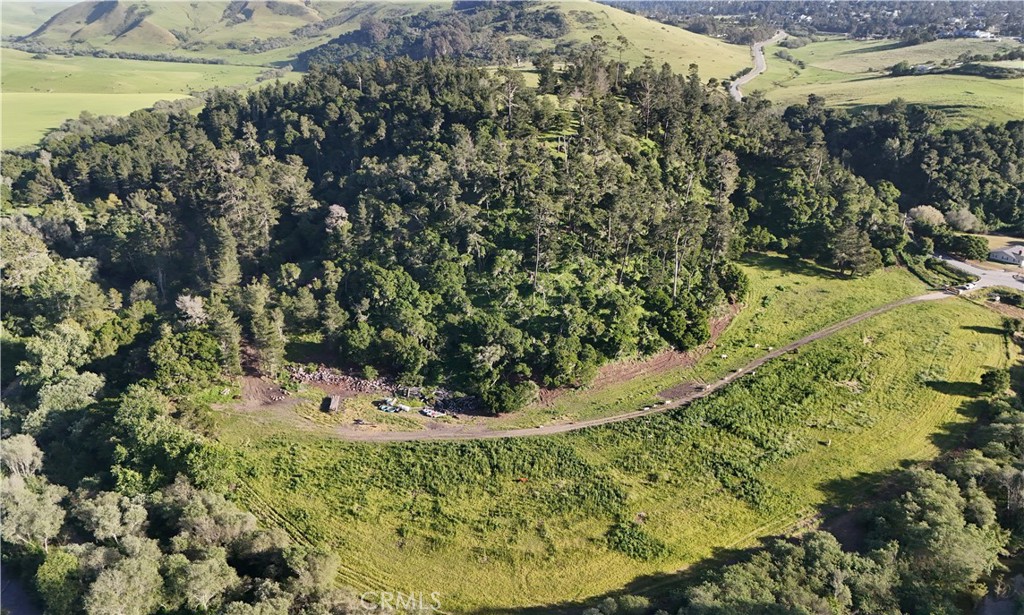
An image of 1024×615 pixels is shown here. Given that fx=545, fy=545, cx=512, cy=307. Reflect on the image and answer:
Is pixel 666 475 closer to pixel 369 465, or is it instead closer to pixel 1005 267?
pixel 369 465

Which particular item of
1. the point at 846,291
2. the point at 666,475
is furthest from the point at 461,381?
the point at 846,291

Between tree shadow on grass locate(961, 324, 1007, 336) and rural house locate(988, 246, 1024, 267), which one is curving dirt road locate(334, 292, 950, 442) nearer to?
tree shadow on grass locate(961, 324, 1007, 336)

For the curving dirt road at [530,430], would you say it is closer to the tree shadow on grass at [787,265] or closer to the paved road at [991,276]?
the tree shadow on grass at [787,265]

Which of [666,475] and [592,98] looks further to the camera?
[592,98]

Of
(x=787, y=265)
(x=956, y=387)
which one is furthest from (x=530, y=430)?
(x=787, y=265)

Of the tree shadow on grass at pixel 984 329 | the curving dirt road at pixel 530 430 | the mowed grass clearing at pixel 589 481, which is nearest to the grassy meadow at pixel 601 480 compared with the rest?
the mowed grass clearing at pixel 589 481

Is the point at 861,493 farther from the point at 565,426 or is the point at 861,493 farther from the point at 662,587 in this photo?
the point at 565,426

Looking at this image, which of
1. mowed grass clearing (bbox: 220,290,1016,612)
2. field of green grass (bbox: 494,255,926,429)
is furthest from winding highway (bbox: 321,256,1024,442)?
mowed grass clearing (bbox: 220,290,1016,612)
